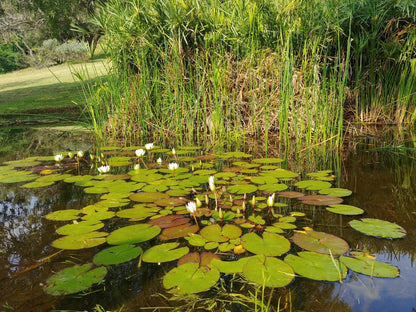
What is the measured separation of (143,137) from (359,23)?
2818 millimetres

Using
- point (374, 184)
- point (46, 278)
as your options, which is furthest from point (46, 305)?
point (374, 184)

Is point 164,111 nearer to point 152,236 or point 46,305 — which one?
point 152,236

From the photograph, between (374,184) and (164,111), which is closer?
(374,184)

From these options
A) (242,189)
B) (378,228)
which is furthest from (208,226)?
(378,228)

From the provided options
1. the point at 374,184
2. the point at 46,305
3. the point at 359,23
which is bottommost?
the point at 46,305

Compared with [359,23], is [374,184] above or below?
below

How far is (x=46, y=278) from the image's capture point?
3.51 feet

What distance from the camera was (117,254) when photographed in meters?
1.18

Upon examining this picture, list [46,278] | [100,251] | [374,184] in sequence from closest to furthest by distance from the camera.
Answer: [46,278] → [100,251] → [374,184]

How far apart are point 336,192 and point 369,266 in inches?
28.1

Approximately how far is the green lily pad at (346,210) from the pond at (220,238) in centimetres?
1

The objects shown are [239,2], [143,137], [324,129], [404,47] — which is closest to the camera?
[324,129]

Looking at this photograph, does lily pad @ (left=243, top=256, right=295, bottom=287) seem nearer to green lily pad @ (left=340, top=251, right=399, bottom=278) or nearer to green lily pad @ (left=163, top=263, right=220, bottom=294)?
green lily pad @ (left=163, top=263, right=220, bottom=294)

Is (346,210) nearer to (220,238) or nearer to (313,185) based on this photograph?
(313,185)
